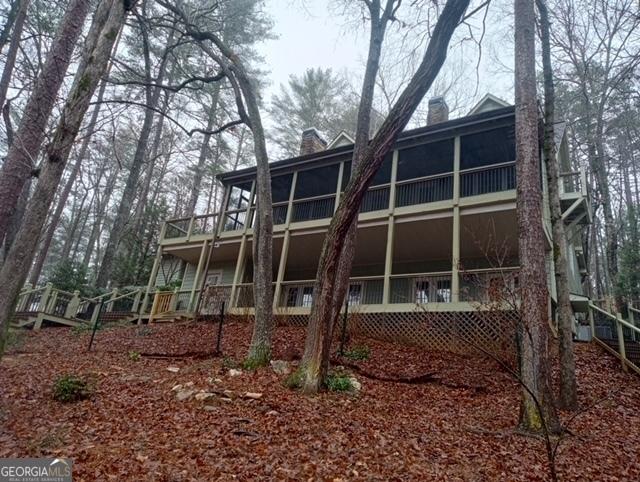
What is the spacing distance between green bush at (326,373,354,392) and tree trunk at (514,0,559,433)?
8.11 feet

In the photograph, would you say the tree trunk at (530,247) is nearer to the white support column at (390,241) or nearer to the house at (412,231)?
the house at (412,231)

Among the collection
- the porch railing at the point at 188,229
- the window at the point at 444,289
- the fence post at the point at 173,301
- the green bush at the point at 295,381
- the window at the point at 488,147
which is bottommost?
the green bush at the point at 295,381

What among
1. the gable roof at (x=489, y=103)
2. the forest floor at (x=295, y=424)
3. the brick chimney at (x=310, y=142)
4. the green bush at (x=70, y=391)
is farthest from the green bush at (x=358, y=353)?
the brick chimney at (x=310, y=142)

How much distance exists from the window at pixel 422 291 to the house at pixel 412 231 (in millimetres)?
38

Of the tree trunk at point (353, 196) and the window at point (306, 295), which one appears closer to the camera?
the tree trunk at point (353, 196)

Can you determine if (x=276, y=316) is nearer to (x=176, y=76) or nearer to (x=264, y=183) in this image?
(x=264, y=183)

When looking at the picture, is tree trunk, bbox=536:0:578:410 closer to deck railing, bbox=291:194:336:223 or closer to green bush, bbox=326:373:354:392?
green bush, bbox=326:373:354:392

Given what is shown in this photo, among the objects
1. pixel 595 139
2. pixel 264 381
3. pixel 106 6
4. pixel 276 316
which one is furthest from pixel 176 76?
pixel 595 139

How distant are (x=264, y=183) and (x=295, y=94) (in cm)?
2003

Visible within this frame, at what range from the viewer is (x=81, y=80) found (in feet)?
14.5

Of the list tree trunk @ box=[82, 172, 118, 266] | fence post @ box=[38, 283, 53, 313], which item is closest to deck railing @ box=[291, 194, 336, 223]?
fence post @ box=[38, 283, 53, 313]

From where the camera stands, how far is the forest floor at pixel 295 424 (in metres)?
3.54

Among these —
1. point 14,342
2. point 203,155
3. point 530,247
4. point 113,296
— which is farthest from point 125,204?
point 530,247

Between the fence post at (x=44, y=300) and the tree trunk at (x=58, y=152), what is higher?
the tree trunk at (x=58, y=152)
